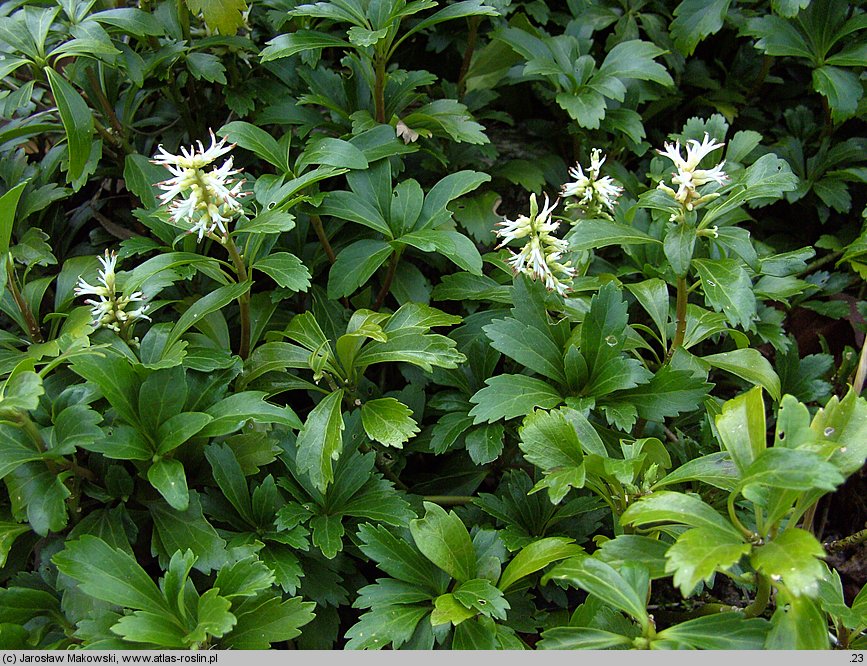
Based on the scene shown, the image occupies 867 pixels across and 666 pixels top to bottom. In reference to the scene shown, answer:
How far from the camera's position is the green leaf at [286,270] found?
1.36 m

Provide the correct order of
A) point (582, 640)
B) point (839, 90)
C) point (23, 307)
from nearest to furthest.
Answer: point (582, 640) < point (23, 307) < point (839, 90)

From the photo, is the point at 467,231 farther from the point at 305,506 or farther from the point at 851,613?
the point at 851,613

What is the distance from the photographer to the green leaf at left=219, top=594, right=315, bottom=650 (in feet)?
3.73

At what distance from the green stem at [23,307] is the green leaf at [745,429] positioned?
1316mm

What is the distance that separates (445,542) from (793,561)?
1.78 ft

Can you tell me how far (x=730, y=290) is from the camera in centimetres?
126

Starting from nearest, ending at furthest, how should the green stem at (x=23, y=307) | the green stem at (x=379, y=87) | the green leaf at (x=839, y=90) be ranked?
the green stem at (x=23, y=307), the green stem at (x=379, y=87), the green leaf at (x=839, y=90)

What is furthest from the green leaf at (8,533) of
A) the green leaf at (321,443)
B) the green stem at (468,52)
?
the green stem at (468,52)

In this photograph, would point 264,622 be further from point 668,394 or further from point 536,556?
point 668,394

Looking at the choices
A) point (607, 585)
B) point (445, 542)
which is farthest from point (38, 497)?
point (607, 585)

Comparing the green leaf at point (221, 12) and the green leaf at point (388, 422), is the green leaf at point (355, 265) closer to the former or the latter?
the green leaf at point (388, 422)

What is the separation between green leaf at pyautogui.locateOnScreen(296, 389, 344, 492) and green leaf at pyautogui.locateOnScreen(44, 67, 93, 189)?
777 mm

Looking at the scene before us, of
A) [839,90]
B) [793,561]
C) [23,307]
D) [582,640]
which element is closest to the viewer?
[793,561]
